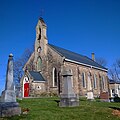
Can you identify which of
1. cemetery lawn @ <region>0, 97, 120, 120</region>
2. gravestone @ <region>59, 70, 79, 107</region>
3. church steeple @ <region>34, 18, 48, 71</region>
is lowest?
cemetery lawn @ <region>0, 97, 120, 120</region>

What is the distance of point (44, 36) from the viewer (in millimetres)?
32312

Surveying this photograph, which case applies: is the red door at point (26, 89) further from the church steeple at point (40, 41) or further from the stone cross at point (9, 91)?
the stone cross at point (9, 91)

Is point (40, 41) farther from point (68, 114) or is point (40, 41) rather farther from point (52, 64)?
point (68, 114)

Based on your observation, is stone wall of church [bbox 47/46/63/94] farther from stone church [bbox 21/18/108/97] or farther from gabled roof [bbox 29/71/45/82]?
gabled roof [bbox 29/71/45/82]

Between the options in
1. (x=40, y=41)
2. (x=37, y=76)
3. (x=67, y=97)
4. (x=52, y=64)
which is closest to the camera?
(x=67, y=97)

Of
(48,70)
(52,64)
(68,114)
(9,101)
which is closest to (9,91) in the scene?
(9,101)

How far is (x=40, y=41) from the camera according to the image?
32562 mm

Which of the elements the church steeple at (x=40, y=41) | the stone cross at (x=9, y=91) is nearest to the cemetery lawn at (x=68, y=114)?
the stone cross at (x=9, y=91)

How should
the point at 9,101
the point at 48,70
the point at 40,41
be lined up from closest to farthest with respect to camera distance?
the point at 9,101 → the point at 48,70 → the point at 40,41

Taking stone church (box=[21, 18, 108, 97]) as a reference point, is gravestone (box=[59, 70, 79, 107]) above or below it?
below

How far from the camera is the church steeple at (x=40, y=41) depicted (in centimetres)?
3198

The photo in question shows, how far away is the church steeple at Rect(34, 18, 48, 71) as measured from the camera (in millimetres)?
31984

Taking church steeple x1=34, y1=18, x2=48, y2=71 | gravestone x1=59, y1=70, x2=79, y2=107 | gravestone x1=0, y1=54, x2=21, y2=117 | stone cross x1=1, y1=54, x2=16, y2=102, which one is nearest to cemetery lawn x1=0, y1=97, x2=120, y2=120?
gravestone x1=0, y1=54, x2=21, y2=117

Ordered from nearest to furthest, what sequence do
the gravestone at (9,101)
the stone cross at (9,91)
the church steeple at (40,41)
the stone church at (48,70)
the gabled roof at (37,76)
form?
the gravestone at (9,101)
the stone cross at (9,91)
the stone church at (48,70)
the gabled roof at (37,76)
the church steeple at (40,41)
